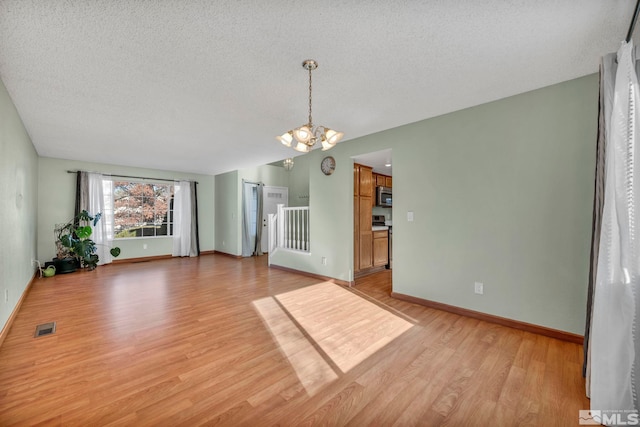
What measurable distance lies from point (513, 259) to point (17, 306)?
227 inches

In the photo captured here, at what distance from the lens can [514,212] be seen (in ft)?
8.84

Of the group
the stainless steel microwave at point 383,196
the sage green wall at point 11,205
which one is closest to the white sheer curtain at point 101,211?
the sage green wall at point 11,205

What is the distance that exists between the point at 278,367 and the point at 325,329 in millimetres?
761

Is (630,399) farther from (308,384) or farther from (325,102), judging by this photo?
(325,102)

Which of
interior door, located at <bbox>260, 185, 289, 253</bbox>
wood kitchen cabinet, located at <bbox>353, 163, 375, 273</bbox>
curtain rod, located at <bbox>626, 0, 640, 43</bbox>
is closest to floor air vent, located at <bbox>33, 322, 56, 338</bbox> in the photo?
wood kitchen cabinet, located at <bbox>353, 163, 375, 273</bbox>

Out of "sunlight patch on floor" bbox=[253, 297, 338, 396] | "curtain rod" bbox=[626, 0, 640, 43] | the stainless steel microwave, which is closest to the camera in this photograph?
"curtain rod" bbox=[626, 0, 640, 43]

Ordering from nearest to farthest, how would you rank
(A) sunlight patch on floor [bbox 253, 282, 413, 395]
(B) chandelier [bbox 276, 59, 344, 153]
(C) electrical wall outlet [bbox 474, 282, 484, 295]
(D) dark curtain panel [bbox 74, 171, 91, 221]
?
(A) sunlight patch on floor [bbox 253, 282, 413, 395] → (B) chandelier [bbox 276, 59, 344, 153] → (C) electrical wall outlet [bbox 474, 282, 484, 295] → (D) dark curtain panel [bbox 74, 171, 91, 221]

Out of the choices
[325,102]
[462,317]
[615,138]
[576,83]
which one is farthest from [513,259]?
[325,102]

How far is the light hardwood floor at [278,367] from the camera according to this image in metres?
1.54

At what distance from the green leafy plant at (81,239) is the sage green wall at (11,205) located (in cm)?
165

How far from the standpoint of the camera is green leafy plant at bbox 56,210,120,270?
17.2 feet

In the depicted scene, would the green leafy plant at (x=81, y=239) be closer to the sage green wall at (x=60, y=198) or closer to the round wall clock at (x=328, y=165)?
the sage green wall at (x=60, y=198)

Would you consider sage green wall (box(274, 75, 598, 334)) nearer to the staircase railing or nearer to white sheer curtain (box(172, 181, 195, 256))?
the staircase railing

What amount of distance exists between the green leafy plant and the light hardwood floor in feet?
7.14
